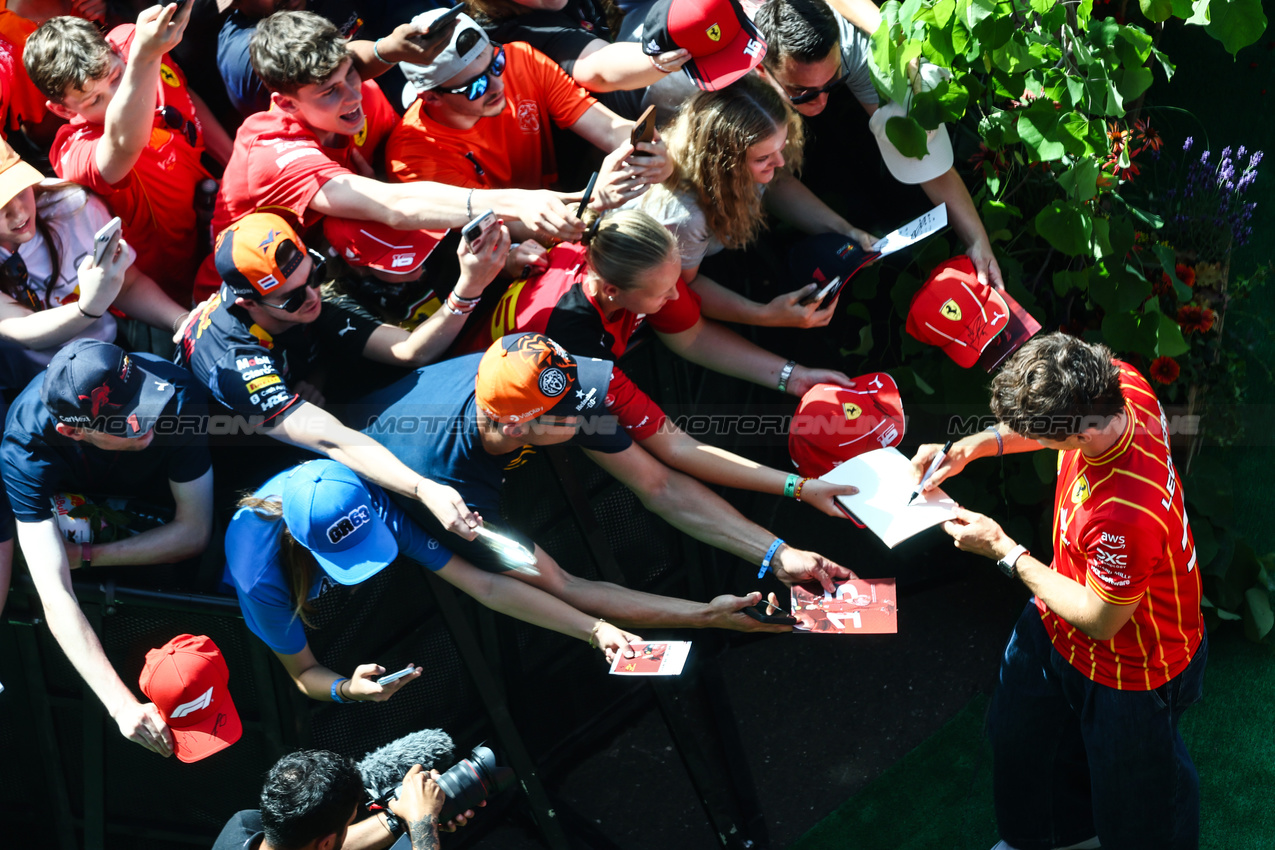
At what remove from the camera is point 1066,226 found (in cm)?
358

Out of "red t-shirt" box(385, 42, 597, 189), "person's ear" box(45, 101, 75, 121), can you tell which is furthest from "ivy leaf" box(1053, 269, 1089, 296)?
"person's ear" box(45, 101, 75, 121)

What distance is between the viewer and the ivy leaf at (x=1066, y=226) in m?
3.55

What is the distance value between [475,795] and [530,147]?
6.63ft

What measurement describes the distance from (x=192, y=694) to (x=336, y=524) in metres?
0.64

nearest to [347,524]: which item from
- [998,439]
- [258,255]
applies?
[258,255]

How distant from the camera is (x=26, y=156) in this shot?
12.5ft

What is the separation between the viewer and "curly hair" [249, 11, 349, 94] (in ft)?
10.6

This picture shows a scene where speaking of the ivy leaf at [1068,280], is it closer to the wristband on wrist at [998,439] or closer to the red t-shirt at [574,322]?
the wristband on wrist at [998,439]

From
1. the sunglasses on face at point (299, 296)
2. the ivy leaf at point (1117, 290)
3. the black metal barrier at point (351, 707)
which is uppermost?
the sunglasses on face at point (299, 296)

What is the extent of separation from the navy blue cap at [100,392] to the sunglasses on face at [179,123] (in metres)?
0.93

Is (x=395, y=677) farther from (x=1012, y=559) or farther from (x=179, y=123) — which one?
(x=179, y=123)

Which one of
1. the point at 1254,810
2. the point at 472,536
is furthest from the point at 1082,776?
the point at 472,536

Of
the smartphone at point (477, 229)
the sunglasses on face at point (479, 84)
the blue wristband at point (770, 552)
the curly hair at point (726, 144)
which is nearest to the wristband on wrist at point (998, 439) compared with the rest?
the blue wristband at point (770, 552)

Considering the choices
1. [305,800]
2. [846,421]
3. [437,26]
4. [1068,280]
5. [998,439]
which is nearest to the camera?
[305,800]
